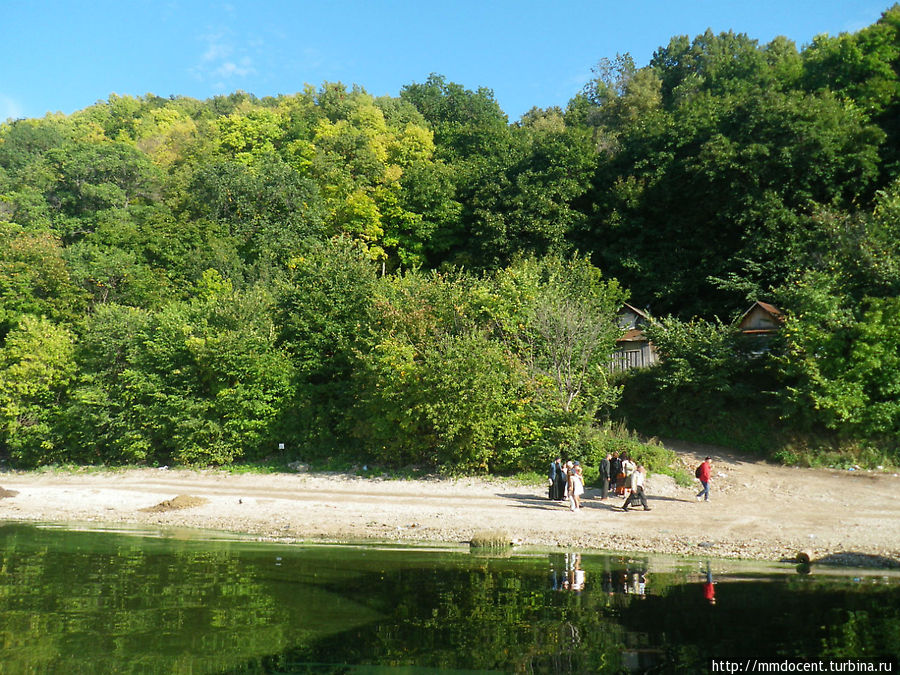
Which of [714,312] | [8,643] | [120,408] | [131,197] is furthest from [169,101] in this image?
[8,643]

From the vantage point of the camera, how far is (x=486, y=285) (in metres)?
32.0

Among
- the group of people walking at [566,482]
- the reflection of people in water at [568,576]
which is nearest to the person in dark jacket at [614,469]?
the group of people walking at [566,482]

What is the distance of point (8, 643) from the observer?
412 inches

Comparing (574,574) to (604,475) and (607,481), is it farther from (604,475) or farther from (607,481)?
(607,481)

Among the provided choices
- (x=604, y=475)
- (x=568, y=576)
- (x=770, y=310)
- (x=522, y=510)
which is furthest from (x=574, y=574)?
(x=770, y=310)

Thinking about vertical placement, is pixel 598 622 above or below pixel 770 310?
below

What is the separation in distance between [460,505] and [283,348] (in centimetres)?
1494

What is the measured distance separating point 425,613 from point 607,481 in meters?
12.6

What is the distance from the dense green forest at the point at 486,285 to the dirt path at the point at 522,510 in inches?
90.0

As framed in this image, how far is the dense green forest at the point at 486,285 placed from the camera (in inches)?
1070

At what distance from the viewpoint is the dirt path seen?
17797 mm

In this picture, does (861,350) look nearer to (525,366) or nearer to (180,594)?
Result: (525,366)

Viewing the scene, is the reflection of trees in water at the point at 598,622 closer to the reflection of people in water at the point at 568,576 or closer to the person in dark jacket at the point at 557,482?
the reflection of people in water at the point at 568,576

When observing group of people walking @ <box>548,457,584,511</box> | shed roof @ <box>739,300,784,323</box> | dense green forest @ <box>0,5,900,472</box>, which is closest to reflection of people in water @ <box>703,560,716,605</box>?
group of people walking @ <box>548,457,584,511</box>
